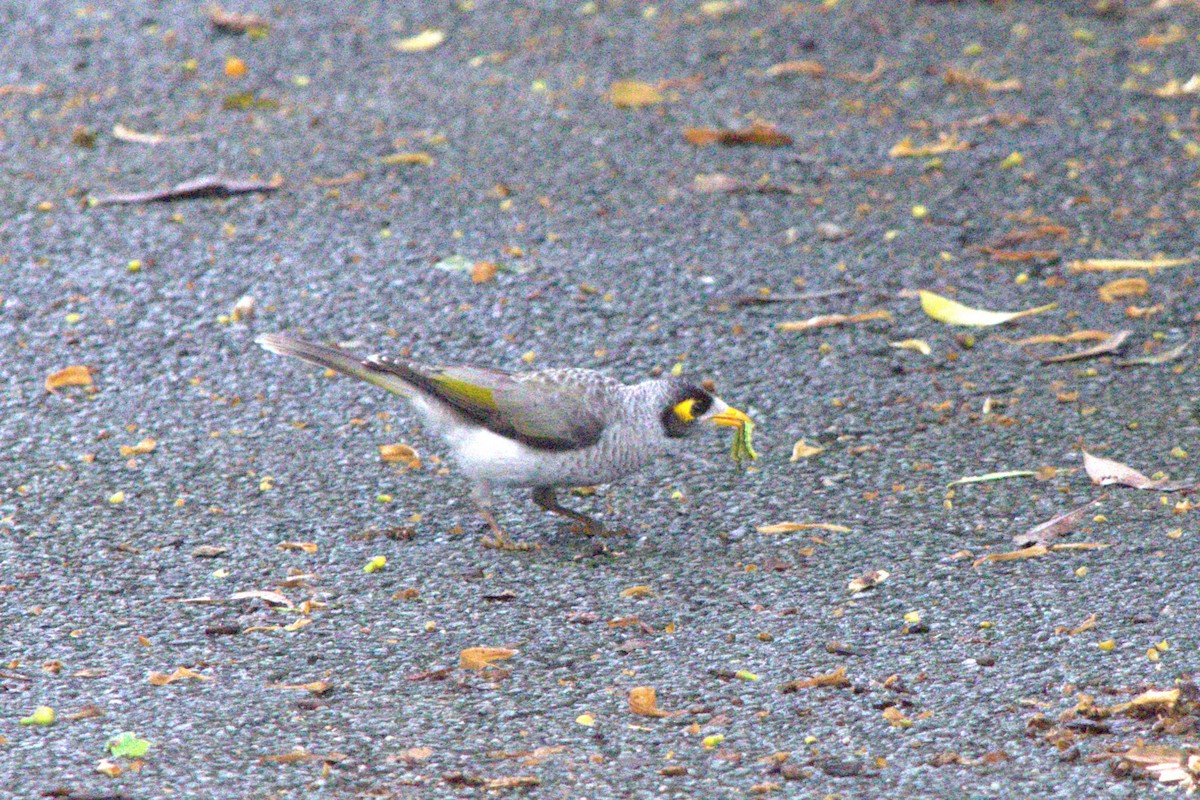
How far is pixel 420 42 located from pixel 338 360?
5.30 metres

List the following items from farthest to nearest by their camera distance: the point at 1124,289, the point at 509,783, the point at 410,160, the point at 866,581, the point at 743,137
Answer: the point at 743,137 < the point at 410,160 < the point at 1124,289 < the point at 866,581 < the point at 509,783

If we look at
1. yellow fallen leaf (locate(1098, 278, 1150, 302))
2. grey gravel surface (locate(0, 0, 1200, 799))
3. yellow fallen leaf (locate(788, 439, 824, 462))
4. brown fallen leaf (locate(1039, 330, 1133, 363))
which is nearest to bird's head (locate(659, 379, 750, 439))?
grey gravel surface (locate(0, 0, 1200, 799))

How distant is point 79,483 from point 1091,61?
21.9ft

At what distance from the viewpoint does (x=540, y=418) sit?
5.48 m

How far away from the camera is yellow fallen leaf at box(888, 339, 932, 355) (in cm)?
675

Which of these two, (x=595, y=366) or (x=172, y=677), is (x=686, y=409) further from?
(x=172, y=677)

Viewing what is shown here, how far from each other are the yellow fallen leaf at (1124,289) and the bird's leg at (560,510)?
2777mm

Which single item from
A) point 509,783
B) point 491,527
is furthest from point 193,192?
point 509,783

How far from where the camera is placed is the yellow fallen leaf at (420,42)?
10406mm

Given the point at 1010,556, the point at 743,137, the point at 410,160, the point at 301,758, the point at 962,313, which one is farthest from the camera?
the point at 743,137

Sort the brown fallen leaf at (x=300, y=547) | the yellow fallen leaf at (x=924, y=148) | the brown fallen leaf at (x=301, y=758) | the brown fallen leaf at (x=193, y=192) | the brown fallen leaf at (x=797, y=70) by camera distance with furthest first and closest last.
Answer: the brown fallen leaf at (x=797, y=70) → the yellow fallen leaf at (x=924, y=148) → the brown fallen leaf at (x=193, y=192) → the brown fallen leaf at (x=300, y=547) → the brown fallen leaf at (x=301, y=758)

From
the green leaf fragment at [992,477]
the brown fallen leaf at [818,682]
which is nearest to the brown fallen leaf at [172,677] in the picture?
Result: the brown fallen leaf at [818,682]

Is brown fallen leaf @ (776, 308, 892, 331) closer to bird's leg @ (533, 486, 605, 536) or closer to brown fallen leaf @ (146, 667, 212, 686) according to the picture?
bird's leg @ (533, 486, 605, 536)

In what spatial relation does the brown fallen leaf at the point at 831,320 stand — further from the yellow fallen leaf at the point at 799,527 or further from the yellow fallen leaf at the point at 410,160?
the yellow fallen leaf at the point at 410,160
